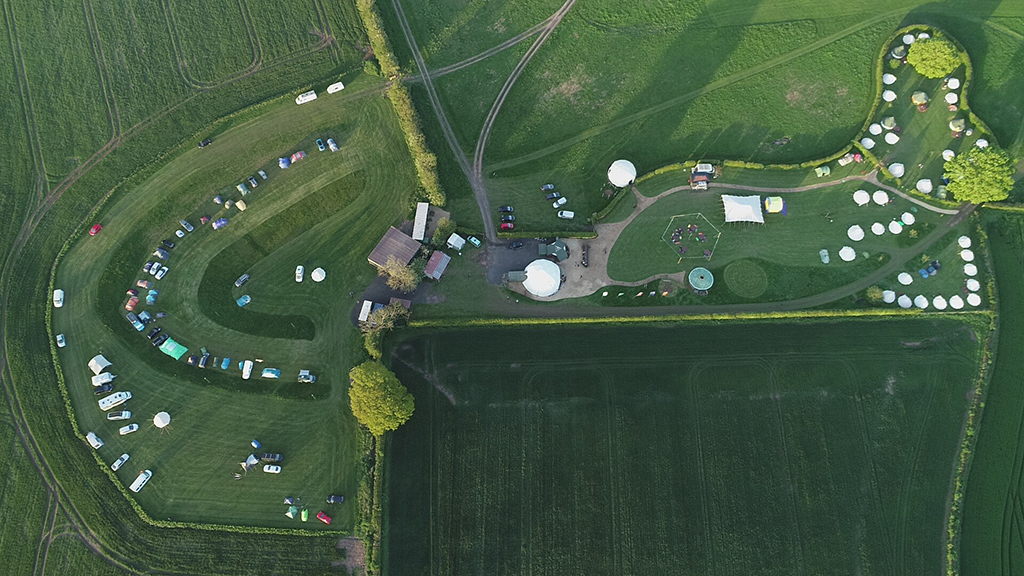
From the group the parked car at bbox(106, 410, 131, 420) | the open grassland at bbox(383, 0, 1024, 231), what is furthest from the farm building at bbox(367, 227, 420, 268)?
Result: the parked car at bbox(106, 410, 131, 420)

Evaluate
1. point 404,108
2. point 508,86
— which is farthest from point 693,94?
point 404,108

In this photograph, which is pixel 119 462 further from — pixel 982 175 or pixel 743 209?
pixel 982 175

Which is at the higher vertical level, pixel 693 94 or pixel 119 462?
pixel 693 94

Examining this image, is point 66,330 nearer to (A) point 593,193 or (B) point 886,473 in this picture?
(A) point 593,193

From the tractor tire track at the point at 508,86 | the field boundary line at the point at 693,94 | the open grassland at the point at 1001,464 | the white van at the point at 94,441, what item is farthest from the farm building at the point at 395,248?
the open grassland at the point at 1001,464

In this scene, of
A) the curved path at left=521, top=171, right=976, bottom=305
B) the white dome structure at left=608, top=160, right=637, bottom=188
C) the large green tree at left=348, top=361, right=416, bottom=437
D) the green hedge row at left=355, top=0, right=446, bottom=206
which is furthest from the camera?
the white dome structure at left=608, top=160, right=637, bottom=188

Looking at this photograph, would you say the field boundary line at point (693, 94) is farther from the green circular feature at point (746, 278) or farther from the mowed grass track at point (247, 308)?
the green circular feature at point (746, 278)

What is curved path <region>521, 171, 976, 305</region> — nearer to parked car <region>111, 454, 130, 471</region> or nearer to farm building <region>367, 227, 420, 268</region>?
farm building <region>367, 227, 420, 268</region>
